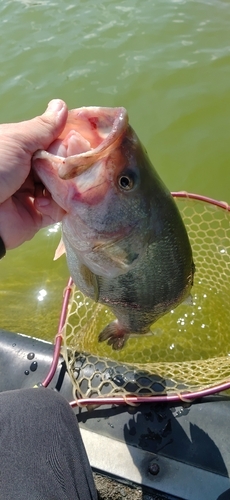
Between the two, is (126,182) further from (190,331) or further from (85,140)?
(190,331)

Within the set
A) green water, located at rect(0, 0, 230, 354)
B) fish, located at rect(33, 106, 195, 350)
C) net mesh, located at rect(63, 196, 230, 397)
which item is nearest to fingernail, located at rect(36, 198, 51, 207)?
fish, located at rect(33, 106, 195, 350)

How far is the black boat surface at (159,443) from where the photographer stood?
1.99 m

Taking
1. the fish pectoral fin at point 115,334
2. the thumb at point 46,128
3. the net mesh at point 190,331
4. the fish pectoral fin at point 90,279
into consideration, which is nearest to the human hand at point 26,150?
the thumb at point 46,128

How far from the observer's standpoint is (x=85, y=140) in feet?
5.19

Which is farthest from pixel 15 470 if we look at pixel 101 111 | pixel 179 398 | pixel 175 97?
pixel 175 97

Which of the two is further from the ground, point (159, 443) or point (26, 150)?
point (26, 150)

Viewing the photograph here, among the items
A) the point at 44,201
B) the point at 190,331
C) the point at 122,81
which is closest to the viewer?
the point at 44,201

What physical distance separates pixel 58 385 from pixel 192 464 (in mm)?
826

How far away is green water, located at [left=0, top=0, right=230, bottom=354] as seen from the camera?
14.0ft

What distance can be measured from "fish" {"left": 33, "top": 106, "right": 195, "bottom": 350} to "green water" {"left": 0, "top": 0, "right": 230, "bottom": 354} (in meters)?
1.84

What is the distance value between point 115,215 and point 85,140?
31 centimetres

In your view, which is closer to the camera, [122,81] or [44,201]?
[44,201]

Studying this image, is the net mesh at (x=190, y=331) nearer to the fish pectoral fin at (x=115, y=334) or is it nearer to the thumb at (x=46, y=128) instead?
the fish pectoral fin at (x=115, y=334)

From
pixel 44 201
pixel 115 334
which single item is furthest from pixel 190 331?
pixel 44 201
